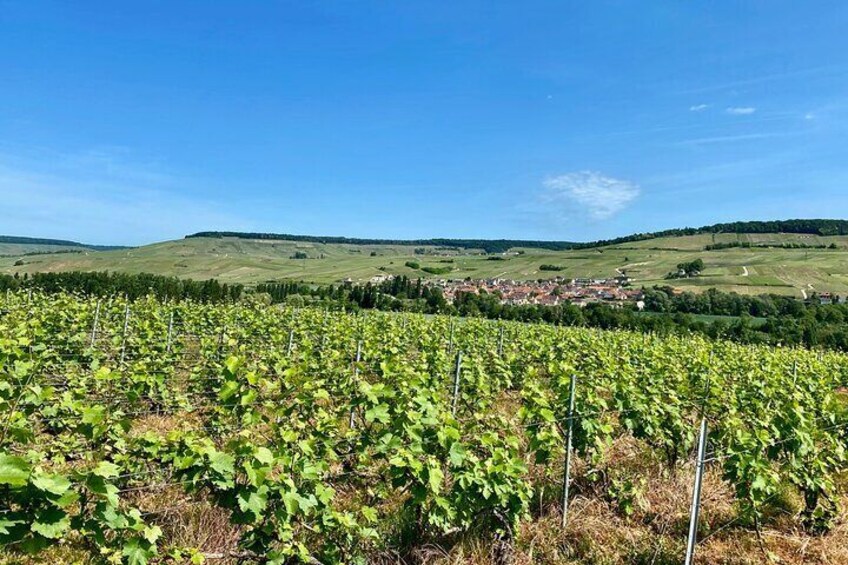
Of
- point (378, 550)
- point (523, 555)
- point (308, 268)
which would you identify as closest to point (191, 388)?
point (378, 550)

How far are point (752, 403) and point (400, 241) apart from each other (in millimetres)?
180791

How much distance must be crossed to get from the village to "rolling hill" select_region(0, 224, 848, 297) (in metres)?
5.41

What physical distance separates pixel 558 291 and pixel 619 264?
3038 cm

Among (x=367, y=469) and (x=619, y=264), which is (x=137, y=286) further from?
(x=619, y=264)

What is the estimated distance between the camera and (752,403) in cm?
735

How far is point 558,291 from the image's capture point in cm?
6406

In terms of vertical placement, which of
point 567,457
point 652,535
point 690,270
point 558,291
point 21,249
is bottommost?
point 652,535

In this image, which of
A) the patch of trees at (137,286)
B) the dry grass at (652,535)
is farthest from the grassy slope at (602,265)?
the dry grass at (652,535)

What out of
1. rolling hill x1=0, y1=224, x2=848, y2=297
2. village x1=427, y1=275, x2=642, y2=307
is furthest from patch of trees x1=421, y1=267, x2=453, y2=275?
village x1=427, y1=275, x2=642, y2=307

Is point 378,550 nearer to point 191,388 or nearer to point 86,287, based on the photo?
point 191,388

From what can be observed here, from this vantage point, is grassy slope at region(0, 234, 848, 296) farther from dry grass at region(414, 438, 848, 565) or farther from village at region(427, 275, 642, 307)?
dry grass at region(414, 438, 848, 565)

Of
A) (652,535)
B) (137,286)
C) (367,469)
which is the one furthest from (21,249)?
(652,535)

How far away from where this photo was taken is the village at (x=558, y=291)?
5750cm

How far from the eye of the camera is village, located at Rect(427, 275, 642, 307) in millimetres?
57500
